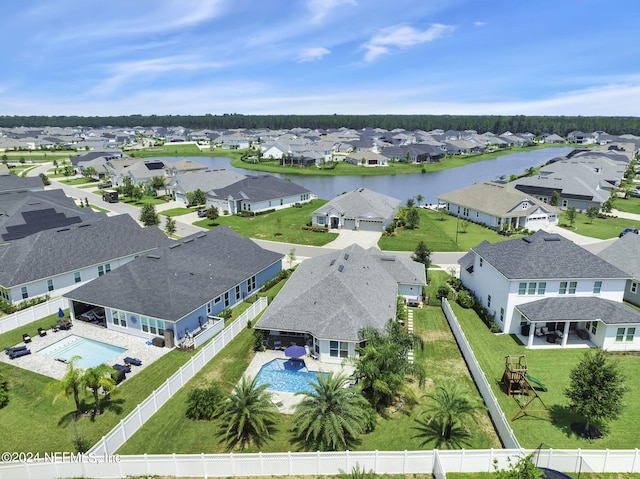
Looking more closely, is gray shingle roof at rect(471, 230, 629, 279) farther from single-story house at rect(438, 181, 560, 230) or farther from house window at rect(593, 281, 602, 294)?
single-story house at rect(438, 181, 560, 230)

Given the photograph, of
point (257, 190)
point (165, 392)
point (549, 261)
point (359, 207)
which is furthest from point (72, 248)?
point (549, 261)

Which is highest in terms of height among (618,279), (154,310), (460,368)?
(618,279)

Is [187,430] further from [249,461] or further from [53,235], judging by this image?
[53,235]

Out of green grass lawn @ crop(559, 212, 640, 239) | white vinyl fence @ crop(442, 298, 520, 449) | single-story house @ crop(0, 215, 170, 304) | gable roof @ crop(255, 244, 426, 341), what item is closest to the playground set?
white vinyl fence @ crop(442, 298, 520, 449)

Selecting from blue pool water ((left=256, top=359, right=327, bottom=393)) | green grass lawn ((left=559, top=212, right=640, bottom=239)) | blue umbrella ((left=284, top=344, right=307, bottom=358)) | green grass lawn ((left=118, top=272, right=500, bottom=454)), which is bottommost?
blue pool water ((left=256, top=359, right=327, bottom=393))

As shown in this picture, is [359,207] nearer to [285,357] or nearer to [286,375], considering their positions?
[285,357]

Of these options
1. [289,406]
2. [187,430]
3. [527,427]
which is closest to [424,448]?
[527,427]
